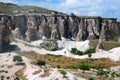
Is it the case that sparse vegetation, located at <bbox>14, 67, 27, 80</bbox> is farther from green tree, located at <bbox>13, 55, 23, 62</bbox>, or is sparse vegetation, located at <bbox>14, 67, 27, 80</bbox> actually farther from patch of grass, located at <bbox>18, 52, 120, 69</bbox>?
patch of grass, located at <bbox>18, 52, 120, 69</bbox>

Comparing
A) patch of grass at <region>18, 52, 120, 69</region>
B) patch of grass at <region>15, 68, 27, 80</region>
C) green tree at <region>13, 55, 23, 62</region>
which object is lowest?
patch of grass at <region>18, 52, 120, 69</region>

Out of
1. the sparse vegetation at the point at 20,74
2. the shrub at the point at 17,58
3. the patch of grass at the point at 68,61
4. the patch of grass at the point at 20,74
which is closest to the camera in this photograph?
the sparse vegetation at the point at 20,74

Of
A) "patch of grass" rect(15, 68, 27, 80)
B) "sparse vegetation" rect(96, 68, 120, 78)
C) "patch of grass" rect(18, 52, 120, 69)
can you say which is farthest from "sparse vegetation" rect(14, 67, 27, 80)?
"sparse vegetation" rect(96, 68, 120, 78)

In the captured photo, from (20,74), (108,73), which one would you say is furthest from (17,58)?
(108,73)

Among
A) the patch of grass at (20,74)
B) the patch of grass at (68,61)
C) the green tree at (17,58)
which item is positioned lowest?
the patch of grass at (68,61)

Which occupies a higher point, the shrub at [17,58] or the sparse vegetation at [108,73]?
the shrub at [17,58]

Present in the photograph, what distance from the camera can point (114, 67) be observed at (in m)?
109

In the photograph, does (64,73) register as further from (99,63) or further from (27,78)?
(99,63)

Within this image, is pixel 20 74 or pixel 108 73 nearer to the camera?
pixel 20 74

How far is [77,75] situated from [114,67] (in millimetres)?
24794

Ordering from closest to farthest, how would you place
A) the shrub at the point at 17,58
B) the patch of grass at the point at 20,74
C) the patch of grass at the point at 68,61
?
the patch of grass at the point at 20,74 < the patch of grass at the point at 68,61 < the shrub at the point at 17,58

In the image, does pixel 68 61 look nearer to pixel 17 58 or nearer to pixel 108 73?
pixel 17 58

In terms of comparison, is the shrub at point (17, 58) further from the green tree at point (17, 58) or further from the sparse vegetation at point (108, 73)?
the sparse vegetation at point (108, 73)

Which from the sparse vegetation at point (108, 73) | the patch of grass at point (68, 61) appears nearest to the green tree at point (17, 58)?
the patch of grass at point (68, 61)
